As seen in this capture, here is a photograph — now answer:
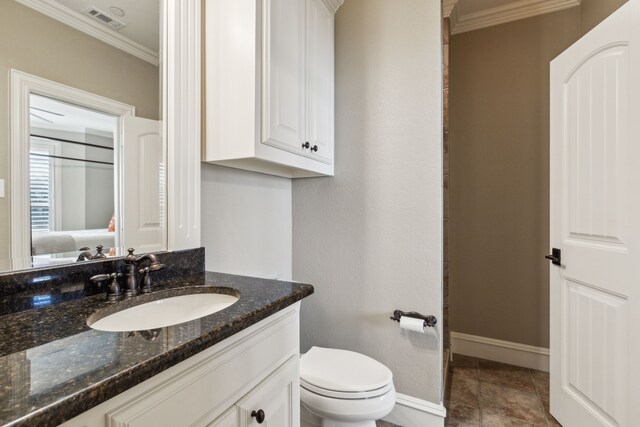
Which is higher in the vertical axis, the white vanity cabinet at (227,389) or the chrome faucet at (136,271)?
the chrome faucet at (136,271)

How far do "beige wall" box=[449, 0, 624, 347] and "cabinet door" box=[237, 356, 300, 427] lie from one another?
1.94 m

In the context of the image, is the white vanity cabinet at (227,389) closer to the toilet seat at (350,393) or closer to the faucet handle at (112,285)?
the toilet seat at (350,393)

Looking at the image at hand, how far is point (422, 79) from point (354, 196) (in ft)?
2.42

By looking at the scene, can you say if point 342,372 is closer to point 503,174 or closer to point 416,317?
point 416,317

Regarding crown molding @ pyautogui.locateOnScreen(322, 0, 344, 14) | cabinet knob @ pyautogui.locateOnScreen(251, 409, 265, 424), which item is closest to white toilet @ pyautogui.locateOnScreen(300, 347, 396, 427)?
cabinet knob @ pyautogui.locateOnScreen(251, 409, 265, 424)

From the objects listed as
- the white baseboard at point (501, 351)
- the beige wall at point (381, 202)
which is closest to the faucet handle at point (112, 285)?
the beige wall at point (381, 202)

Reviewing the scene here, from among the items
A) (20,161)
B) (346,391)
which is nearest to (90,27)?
(20,161)

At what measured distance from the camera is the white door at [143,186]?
3.67 feet

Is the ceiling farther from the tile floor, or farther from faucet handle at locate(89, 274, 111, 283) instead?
the tile floor

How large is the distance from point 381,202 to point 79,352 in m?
1.50

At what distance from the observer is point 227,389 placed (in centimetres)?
76

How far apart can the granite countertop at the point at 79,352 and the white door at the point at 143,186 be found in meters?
0.28

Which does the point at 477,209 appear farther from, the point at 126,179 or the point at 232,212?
the point at 126,179

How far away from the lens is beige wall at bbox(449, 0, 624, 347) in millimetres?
2291
